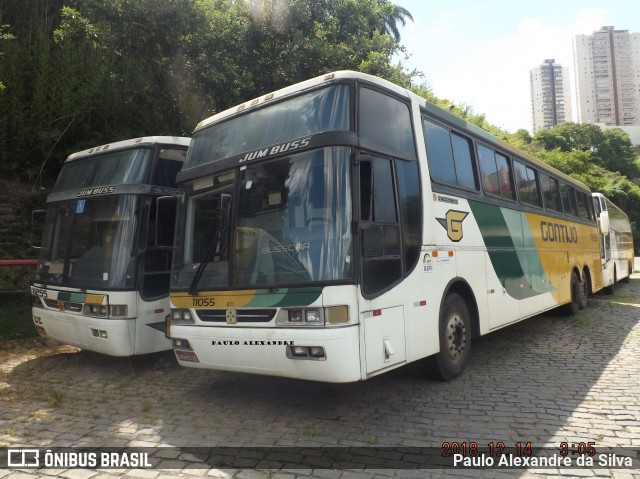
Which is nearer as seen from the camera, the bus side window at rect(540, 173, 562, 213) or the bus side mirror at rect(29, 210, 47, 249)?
the bus side mirror at rect(29, 210, 47, 249)

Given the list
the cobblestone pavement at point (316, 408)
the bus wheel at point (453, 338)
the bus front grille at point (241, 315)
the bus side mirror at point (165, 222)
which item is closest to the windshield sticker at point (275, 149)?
the bus front grille at point (241, 315)

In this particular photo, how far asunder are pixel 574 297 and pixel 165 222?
31.0ft

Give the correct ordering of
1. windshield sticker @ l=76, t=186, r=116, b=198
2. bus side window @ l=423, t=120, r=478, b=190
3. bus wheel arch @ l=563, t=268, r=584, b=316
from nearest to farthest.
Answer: bus side window @ l=423, t=120, r=478, b=190
windshield sticker @ l=76, t=186, r=116, b=198
bus wheel arch @ l=563, t=268, r=584, b=316

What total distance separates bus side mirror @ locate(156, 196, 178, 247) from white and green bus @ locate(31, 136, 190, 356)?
30 mm

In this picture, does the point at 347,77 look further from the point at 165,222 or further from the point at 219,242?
the point at 165,222

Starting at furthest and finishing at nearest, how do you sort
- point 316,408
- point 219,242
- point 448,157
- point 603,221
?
point 603,221 → point 448,157 → point 316,408 → point 219,242

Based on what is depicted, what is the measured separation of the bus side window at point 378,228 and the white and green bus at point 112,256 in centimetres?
358

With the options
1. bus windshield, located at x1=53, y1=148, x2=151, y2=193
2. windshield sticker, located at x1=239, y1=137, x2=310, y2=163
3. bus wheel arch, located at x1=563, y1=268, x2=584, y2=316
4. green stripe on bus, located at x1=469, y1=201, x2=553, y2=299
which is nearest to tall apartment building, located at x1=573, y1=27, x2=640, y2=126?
bus wheel arch, located at x1=563, y1=268, x2=584, y2=316

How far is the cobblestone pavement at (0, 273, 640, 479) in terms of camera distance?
414 centimetres

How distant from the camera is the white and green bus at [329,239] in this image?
4297mm

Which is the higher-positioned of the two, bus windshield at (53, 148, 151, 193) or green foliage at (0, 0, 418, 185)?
green foliage at (0, 0, 418, 185)

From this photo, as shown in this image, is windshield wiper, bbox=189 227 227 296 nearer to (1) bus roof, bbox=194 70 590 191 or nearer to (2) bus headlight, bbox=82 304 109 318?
A: (1) bus roof, bbox=194 70 590 191

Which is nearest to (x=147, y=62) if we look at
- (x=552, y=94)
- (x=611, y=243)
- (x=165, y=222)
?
(x=165, y=222)

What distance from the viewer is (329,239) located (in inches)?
170
